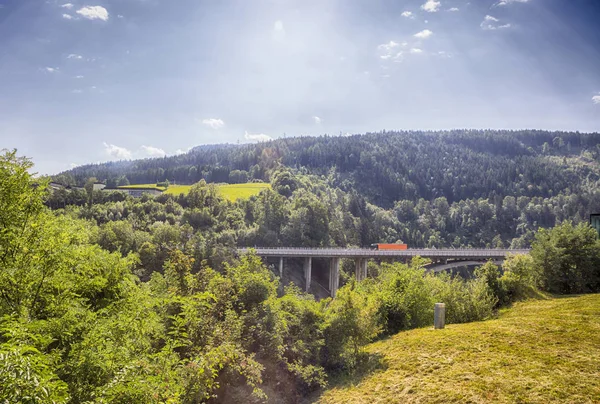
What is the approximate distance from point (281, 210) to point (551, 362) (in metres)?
71.0

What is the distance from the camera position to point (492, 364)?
40.3 feet

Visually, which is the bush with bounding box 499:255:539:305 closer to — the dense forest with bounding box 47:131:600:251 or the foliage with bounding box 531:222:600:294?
the foliage with bounding box 531:222:600:294

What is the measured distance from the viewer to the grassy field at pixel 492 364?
34.0 feet

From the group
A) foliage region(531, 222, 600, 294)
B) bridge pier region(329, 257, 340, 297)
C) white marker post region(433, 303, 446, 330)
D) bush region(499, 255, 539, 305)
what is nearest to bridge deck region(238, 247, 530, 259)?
→ bridge pier region(329, 257, 340, 297)

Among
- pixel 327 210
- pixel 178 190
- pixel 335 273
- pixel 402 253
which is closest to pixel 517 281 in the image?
pixel 402 253

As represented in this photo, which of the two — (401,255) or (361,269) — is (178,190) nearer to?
(361,269)

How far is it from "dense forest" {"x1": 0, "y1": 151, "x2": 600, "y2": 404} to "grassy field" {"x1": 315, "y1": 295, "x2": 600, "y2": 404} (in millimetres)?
2012

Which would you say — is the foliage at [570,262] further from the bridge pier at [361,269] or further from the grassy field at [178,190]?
the grassy field at [178,190]

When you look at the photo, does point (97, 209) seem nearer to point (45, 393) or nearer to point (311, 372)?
point (311, 372)

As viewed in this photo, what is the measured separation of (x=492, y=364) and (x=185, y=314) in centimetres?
1192

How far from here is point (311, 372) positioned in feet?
51.8

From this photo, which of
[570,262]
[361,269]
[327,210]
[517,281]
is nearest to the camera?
[517,281]

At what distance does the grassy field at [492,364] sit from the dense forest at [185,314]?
6.60 feet

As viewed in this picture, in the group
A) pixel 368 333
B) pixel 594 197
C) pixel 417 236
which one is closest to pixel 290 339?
pixel 368 333
